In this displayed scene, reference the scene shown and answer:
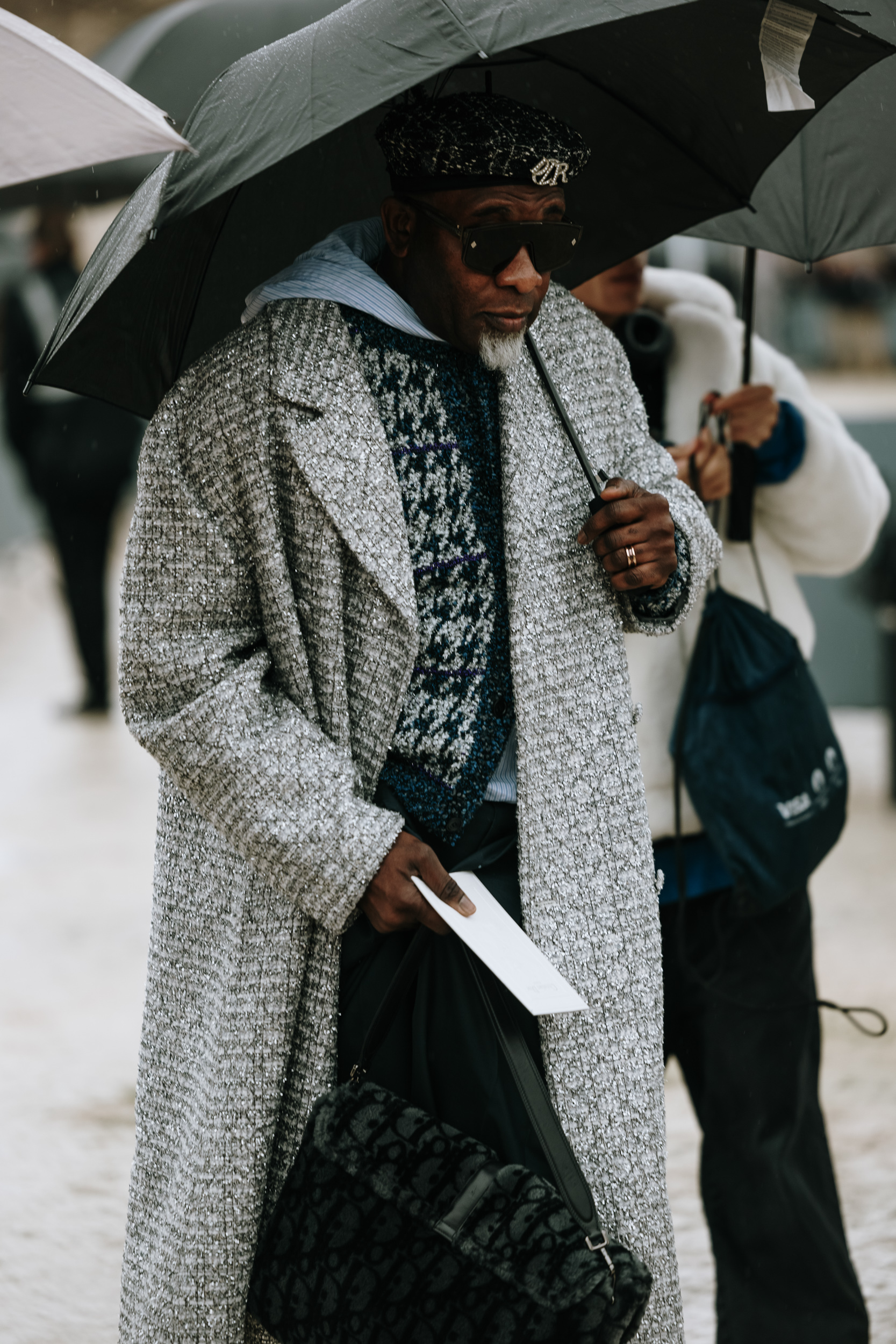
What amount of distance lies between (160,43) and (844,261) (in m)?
25.6

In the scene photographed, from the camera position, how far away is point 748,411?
10.7 feet

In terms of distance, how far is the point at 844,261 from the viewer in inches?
1101

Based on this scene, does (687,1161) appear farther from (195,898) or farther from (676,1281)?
(195,898)

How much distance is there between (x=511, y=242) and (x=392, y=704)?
663 mm

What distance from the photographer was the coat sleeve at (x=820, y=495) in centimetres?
337

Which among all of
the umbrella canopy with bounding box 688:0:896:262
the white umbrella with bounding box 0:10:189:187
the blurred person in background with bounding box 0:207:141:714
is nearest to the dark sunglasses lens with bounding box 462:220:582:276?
the white umbrella with bounding box 0:10:189:187

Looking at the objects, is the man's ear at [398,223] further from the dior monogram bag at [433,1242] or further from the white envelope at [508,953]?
the dior monogram bag at [433,1242]

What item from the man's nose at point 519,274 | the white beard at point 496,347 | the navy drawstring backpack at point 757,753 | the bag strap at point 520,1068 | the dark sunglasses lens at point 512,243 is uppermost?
the dark sunglasses lens at point 512,243

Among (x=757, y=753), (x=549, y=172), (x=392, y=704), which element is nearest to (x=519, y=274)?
(x=549, y=172)

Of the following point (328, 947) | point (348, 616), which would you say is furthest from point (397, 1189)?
point (348, 616)

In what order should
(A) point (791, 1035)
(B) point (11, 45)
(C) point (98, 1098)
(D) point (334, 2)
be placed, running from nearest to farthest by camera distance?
1. (B) point (11, 45)
2. (A) point (791, 1035)
3. (D) point (334, 2)
4. (C) point (98, 1098)

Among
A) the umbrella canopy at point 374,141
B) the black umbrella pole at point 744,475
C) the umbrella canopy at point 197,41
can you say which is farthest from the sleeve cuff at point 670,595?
the umbrella canopy at point 197,41

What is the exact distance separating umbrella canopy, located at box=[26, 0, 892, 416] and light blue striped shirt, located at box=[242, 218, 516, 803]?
5.6 inches

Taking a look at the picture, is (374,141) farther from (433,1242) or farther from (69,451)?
(69,451)
